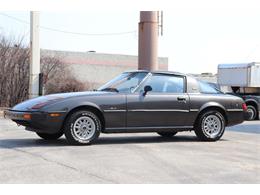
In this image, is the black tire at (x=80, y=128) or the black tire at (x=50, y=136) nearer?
the black tire at (x=80, y=128)

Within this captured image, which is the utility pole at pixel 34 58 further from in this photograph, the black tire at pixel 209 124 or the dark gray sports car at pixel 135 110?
the black tire at pixel 209 124

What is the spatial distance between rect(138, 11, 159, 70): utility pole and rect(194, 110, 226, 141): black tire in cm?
1173

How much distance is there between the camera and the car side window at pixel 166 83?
33.0ft

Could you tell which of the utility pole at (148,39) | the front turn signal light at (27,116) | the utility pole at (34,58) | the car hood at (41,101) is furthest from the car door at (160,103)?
the utility pole at (34,58)

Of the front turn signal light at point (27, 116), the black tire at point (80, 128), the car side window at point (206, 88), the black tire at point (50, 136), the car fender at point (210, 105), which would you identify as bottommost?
the black tire at point (50, 136)

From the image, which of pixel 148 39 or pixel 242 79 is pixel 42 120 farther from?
pixel 242 79

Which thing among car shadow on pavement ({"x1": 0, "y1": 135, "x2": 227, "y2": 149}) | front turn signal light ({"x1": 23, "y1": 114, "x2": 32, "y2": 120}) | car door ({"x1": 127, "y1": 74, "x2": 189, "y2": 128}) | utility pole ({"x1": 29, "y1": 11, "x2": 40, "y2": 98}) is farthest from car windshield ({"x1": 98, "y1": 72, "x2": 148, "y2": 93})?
utility pole ({"x1": 29, "y1": 11, "x2": 40, "y2": 98})

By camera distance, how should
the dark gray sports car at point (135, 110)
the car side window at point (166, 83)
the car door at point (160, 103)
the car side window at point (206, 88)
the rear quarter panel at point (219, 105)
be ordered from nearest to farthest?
the dark gray sports car at point (135, 110) < the car door at point (160, 103) < the car side window at point (166, 83) < the rear quarter panel at point (219, 105) < the car side window at point (206, 88)

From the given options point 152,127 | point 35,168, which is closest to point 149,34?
point 152,127

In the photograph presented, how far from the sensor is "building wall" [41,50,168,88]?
51.7 metres

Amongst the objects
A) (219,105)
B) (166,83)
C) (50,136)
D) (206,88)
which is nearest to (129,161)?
(50,136)

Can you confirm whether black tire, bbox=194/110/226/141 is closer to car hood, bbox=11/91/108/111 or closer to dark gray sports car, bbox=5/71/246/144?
dark gray sports car, bbox=5/71/246/144
